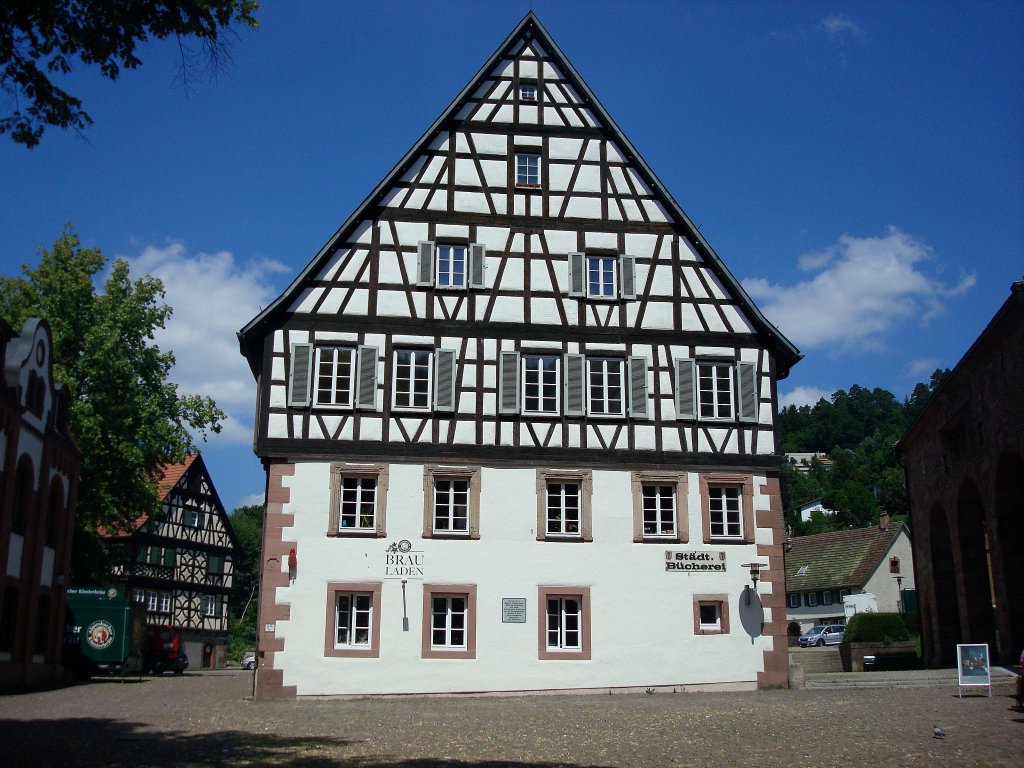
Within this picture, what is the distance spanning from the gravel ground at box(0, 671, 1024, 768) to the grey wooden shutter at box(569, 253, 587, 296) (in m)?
9.83

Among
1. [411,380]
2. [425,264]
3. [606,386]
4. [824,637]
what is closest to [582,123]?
[425,264]

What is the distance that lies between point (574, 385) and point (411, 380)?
396 centimetres

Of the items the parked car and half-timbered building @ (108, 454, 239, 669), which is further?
the parked car

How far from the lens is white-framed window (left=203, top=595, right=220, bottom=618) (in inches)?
2403

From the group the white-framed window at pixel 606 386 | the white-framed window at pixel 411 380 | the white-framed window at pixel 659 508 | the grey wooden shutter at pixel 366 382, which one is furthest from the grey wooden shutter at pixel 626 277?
the grey wooden shutter at pixel 366 382

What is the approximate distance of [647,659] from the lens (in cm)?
2605

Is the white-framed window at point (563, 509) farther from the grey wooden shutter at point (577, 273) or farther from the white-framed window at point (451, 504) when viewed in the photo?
the grey wooden shutter at point (577, 273)

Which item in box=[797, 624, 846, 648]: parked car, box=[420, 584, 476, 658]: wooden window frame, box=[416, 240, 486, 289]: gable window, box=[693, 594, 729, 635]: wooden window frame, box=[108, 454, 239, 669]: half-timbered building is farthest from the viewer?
box=[797, 624, 846, 648]: parked car

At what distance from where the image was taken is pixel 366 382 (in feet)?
86.9

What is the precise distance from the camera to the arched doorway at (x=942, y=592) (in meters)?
35.8

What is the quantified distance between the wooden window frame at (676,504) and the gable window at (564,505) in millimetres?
1128

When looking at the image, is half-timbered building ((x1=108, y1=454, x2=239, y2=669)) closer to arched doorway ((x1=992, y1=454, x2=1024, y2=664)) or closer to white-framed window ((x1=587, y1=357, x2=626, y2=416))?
white-framed window ((x1=587, y1=357, x2=626, y2=416))

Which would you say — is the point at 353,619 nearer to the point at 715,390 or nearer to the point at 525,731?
the point at 525,731

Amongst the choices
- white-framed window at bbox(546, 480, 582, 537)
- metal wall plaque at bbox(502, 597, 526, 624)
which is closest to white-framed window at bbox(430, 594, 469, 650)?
metal wall plaque at bbox(502, 597, 526, 624)
